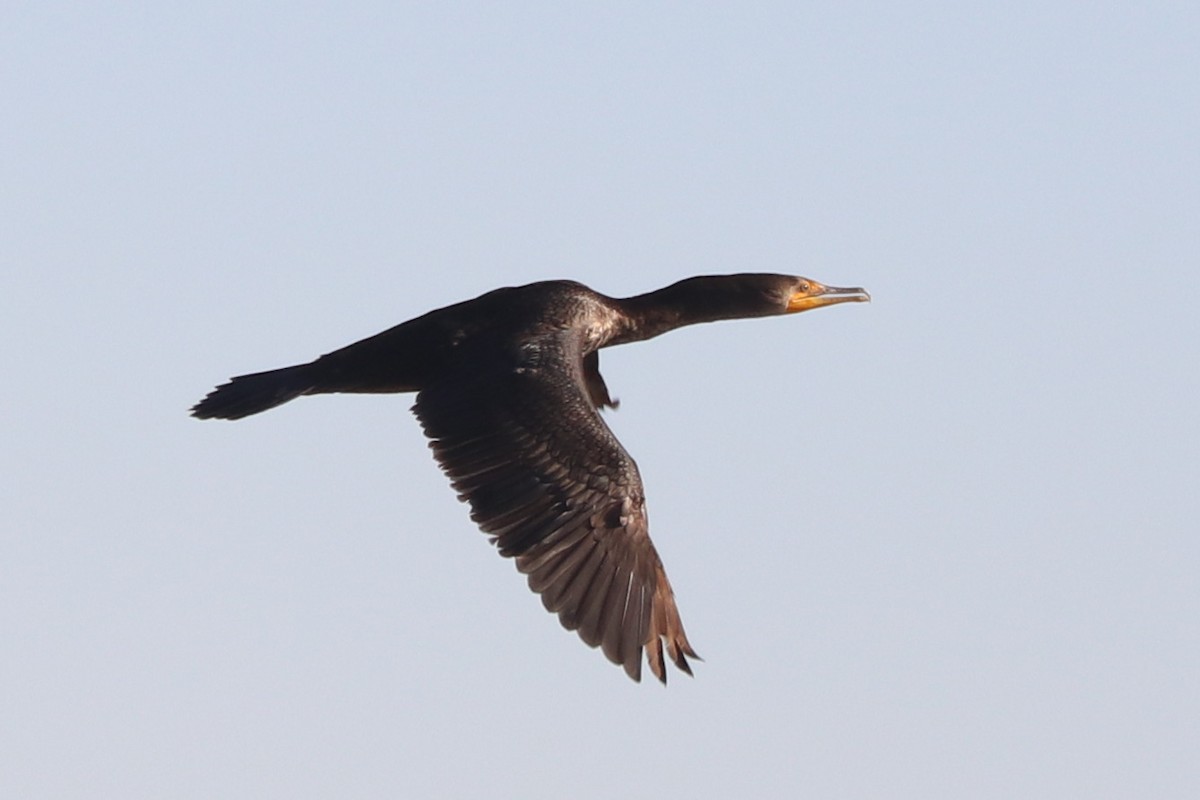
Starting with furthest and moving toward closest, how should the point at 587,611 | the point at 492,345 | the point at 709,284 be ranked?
the point at 709,284 < the point at 492,345 < the point at 587,611

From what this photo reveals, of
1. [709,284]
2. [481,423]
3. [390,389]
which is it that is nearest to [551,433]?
[481,423]

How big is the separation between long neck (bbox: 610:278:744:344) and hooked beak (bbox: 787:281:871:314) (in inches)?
17.0

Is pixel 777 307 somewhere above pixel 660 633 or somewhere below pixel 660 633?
above

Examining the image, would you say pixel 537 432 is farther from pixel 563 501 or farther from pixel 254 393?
pixel 254 393

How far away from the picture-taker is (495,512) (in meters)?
13.3

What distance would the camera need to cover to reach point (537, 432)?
13.7 meters

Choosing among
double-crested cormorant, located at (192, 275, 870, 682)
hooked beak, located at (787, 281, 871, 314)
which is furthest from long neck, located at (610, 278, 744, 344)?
hooked beak, located at (787, 281, 871, 314)

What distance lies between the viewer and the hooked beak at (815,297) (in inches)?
655

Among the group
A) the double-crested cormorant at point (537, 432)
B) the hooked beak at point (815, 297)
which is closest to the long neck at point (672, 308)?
the double-crested cormorant at point (537, 432)

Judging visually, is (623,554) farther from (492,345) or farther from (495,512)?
(492,345)

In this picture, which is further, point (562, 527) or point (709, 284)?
point (709, 284)

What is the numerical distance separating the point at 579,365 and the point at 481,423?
3.43ft

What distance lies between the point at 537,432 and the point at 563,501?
49cm

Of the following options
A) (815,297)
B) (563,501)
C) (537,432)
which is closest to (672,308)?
(815,297)
